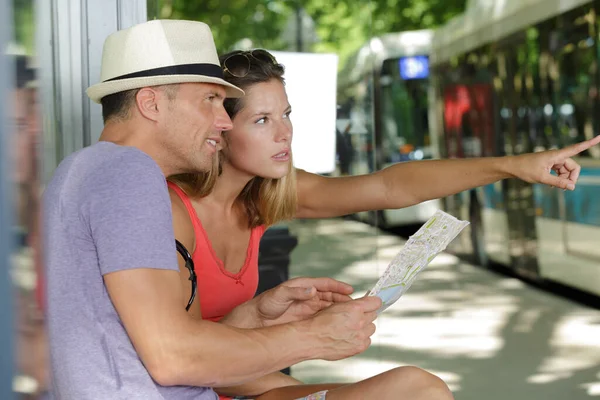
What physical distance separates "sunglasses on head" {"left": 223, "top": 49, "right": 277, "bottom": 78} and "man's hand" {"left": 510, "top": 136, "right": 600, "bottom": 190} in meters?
0.88

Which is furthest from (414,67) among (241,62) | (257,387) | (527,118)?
(257,387)

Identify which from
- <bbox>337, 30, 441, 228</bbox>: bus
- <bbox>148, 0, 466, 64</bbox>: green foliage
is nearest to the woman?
<bbox>148, 0, 466, 64</bbox>: green foliage

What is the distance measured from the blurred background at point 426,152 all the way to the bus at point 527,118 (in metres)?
0.02

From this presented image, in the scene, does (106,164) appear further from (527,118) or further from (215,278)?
(527,118)

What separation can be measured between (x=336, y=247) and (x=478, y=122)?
5.93 m

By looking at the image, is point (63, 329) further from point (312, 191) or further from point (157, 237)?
point (312, 191)

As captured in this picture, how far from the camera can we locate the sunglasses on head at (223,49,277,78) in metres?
2.81

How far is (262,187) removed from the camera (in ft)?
9.34

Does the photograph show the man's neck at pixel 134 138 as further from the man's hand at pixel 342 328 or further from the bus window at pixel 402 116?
the bus window at pixel 402 116

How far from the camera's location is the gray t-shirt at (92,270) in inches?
65.1

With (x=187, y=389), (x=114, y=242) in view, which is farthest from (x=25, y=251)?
(x=187, y=389)

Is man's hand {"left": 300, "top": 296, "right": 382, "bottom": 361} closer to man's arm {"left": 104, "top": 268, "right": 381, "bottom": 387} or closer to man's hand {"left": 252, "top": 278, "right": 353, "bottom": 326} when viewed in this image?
man's arm {"left": 104, "top": 268, "right": 381, "bottom": 387}

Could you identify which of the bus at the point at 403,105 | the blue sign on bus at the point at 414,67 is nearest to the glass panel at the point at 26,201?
the bus at the point at 403,105

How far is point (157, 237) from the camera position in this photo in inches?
64.1
